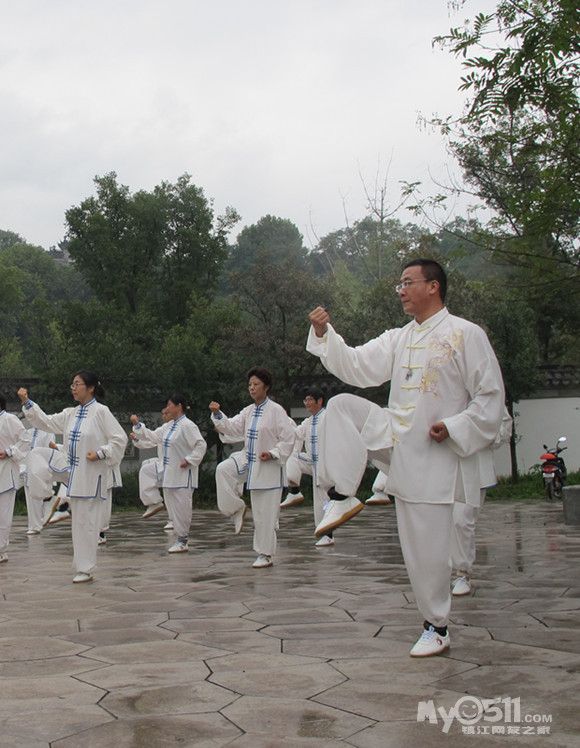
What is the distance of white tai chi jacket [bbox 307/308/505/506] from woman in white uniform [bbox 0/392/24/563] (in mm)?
5029

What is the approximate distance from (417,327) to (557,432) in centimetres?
1706

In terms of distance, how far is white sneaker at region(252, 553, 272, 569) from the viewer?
7406mm

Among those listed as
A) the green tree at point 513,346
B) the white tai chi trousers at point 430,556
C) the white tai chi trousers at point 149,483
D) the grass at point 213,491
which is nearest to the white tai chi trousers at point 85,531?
the white tai chi trousers at point 430,556

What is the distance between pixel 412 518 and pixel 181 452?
5.84 m

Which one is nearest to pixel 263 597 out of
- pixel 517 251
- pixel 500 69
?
pixel 517 251

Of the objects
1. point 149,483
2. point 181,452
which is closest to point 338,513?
point 181,452

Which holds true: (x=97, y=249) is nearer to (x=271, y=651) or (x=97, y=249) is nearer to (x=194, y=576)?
(x=194, y=576)

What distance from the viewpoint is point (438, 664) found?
3.72 meters

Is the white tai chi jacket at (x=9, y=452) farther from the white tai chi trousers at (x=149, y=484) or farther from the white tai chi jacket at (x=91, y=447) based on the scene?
the white tai chi trousers at (x=149, y=484)

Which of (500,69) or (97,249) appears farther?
(97,249)

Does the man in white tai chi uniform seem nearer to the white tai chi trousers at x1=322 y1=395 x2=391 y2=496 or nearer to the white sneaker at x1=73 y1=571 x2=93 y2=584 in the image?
the white tai chi trousers at x1=322 y1=395 x2=391 y2=496

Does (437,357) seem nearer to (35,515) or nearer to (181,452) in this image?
(181,452)

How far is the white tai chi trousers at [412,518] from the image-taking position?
3975mm

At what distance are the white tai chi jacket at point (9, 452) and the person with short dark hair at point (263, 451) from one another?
2.04 metres
